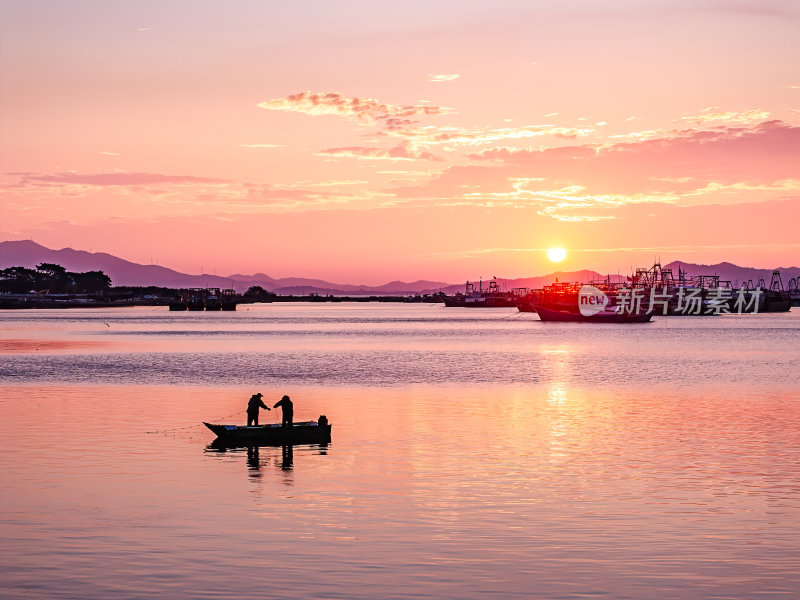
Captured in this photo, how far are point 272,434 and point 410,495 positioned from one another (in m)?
13.4

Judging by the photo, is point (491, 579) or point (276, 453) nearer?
point (491, 579)

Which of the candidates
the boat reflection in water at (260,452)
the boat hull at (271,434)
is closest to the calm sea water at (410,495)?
the boat reflection in water at (260,452)

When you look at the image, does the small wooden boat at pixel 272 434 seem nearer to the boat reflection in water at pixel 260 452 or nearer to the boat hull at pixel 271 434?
the boat hull at pixel 271 434

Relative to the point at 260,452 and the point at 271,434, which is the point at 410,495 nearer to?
the point at 260,452

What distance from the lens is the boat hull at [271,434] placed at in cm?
4527

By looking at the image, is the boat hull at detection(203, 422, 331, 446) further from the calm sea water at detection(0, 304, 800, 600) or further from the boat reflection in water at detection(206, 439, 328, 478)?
the calm sea water at detection(0, 304, 800, 600)

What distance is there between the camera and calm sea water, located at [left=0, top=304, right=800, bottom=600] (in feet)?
76.9

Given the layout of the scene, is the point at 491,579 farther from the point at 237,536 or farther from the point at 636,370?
the point at 636,370

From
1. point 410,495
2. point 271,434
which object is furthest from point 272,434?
point 410,495

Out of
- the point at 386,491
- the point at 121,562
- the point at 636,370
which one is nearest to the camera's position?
the point at 121,562

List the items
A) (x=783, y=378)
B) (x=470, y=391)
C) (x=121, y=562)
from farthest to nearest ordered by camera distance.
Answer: (x=783, y=378) → (x=470, y=391) → (x=121, y=562)

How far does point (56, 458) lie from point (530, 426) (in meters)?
25.1

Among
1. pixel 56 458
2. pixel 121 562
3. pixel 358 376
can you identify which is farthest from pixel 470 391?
pixel 121 562

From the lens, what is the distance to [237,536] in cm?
2769
